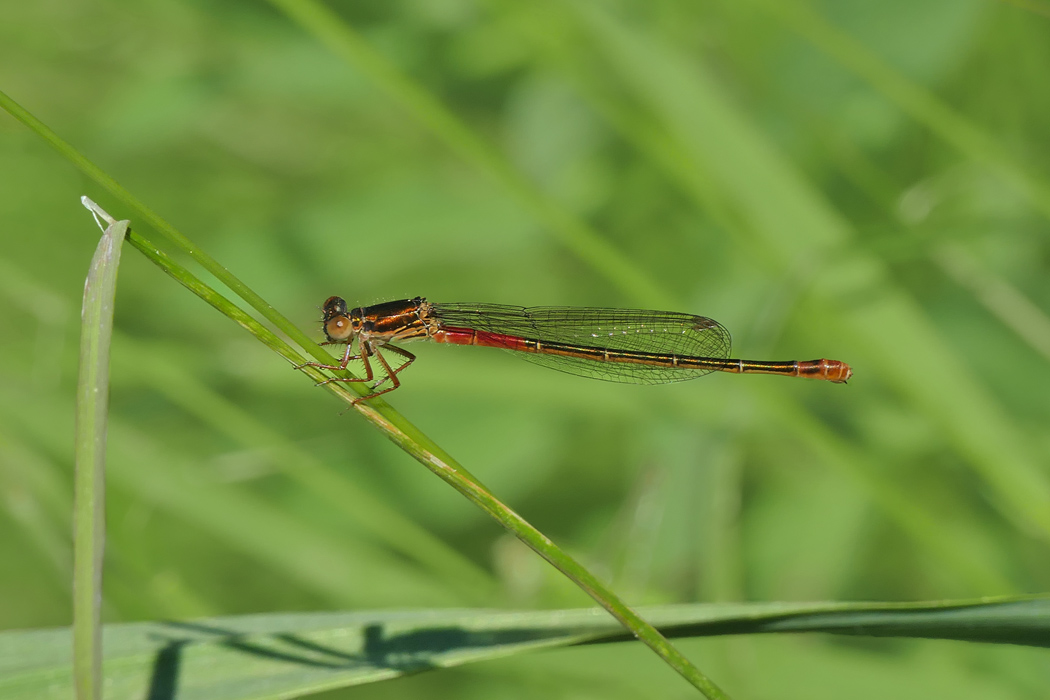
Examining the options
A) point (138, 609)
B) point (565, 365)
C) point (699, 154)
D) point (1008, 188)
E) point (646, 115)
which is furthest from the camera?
point (1008, 188)

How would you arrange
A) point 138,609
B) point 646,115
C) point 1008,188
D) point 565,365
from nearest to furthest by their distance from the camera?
point 138,609 < point 565,365 < point 646,115 < point 1008,188

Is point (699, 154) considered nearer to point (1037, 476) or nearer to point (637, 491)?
point (637, 491)

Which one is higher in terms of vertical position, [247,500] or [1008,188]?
[1008,188]

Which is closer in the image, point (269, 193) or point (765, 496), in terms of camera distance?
point (765, 496)

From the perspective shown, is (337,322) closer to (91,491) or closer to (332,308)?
(332,308)

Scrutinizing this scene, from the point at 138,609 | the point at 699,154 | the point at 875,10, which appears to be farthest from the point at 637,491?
the point at 875,10

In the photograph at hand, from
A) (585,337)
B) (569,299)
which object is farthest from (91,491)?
(569,299)

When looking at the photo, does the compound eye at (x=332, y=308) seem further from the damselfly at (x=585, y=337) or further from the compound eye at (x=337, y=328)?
the damselfly at (x=585, y=337)

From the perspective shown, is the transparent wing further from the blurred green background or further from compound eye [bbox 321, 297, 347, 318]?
compound eye [bbox 321, 297, 347, 318]
